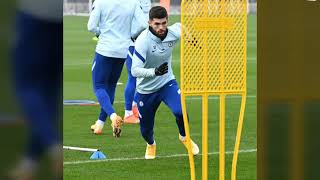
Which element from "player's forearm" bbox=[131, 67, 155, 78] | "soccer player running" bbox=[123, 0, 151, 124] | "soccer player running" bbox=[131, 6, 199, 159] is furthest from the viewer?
"soccer player running" bbox=[123, 0, 151, 124]

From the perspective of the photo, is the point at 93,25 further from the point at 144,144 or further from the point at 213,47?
the point at 213,47

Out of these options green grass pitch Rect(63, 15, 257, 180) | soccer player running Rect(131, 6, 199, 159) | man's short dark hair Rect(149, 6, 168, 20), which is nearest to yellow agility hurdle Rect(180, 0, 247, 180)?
green grass pitch Rect(63, 15, 257, 180)

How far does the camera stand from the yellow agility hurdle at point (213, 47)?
21.5 feet

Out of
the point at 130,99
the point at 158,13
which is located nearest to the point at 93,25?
the point at 130,99

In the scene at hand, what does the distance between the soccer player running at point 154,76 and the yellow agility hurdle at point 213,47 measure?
2.60 m

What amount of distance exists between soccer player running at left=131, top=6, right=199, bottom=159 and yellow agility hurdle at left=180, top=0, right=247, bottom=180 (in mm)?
2601

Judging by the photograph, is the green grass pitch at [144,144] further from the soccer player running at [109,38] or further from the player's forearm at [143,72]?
the player's forearm at [143,72]

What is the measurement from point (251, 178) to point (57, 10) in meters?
4.82

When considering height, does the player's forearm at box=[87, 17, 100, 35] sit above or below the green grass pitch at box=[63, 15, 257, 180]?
above

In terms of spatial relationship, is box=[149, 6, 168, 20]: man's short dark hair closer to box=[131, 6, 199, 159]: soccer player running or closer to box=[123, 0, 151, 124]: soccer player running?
box=[131, 6, 199, 159]: soccer player running

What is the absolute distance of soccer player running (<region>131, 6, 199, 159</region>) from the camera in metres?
9.48

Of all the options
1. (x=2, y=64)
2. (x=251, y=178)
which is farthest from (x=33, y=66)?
(x=251, y=178)

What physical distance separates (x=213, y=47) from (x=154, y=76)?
9.80 ft

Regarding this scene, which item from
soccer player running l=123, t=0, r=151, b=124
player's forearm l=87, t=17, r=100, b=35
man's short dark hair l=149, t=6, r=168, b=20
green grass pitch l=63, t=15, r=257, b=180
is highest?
player's forearm l=87, t=17, r=100, b=35
